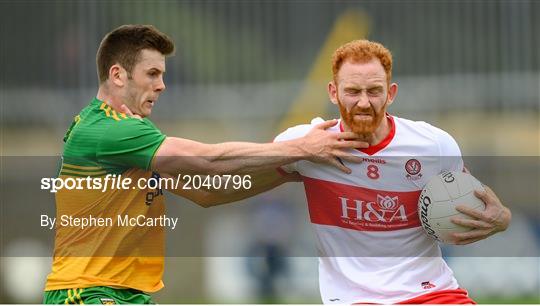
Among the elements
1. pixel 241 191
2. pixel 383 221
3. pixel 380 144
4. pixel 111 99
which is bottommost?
pixel 383 221

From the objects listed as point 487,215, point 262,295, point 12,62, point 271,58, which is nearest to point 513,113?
point 271,58

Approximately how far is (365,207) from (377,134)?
422 mm

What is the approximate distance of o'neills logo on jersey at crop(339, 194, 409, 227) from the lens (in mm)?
6094

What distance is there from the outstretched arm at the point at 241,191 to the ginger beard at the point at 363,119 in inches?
21.0

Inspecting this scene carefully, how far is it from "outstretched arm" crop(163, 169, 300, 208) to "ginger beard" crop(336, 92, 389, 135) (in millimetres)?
533

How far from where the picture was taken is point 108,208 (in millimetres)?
6094

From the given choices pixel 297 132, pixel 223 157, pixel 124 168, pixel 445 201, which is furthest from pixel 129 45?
pixel 445 201

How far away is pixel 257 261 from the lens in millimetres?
13867

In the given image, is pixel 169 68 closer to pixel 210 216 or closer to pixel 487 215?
pixel 210 216

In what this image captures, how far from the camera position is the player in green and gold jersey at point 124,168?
5.97 m

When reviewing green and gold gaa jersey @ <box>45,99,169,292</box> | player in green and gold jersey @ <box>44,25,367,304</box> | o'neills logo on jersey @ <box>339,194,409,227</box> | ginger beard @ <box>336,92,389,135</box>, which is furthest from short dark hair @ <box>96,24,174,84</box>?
o'neills logo on jersey @ <box>339,194,409,227</box>

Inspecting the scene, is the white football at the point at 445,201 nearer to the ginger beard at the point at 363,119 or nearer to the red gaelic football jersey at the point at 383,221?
the red gaelic football jersey at the point at 383,221

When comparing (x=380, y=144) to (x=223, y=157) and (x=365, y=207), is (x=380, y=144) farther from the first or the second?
(x=223, y=157)

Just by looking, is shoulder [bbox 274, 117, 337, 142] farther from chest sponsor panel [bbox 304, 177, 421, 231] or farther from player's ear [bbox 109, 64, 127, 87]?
player's ear [bbox 109, 64, 127, 87]
